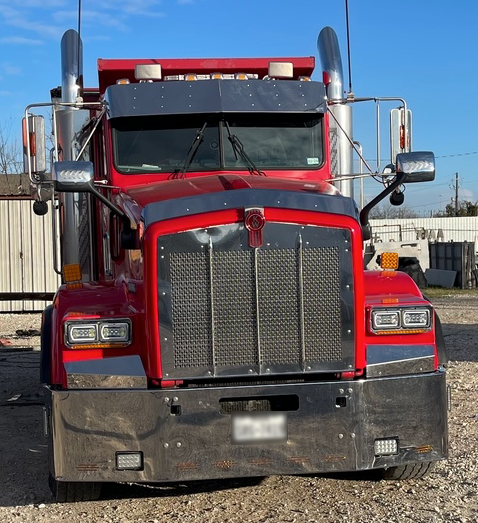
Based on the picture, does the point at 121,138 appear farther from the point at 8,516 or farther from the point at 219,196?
the point at 8,516

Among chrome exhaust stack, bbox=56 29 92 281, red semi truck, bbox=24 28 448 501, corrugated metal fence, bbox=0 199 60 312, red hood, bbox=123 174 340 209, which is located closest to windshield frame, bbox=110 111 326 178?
red hood, bbox=123 174 340 209

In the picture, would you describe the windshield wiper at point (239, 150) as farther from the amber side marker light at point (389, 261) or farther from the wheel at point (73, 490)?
the wheel at point (73, 490)

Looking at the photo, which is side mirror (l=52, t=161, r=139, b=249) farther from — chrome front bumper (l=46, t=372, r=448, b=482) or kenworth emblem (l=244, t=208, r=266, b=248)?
chrome front bumper (l=46, t=372, r=448, b=482)

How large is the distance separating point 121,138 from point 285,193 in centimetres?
205

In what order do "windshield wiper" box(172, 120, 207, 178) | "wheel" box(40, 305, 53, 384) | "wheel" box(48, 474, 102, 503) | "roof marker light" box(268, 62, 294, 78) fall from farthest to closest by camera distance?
"roof marker light" box(268, 62, 294, 78) → "windshield wiper" box(172, 120, 207, 178) → "wheel" box(48, 474, 102, 503) → "wheel" box(40, 305, 53, 384)

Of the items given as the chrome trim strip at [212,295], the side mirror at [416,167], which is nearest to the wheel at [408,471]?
the chrome trim strip at [212,295]

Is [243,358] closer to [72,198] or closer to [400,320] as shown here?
[400,320]

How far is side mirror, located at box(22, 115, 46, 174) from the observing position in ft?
22.7

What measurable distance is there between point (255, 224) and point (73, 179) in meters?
1.31

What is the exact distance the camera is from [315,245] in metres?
5.29

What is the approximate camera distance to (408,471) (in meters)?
6.18

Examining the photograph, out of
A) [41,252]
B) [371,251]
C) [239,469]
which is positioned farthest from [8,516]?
[41,252]

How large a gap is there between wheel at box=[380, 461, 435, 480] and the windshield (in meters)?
2.47

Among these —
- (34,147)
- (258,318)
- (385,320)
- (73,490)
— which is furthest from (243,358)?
(34,147)
